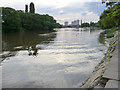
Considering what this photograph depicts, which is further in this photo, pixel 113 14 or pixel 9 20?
pixel 9 20

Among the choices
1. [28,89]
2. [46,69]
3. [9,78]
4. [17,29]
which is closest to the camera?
[28,89]

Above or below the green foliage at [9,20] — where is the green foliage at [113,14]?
below

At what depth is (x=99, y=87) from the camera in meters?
4.07

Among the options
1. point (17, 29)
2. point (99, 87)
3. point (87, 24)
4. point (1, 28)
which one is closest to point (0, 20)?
point (1, 28)

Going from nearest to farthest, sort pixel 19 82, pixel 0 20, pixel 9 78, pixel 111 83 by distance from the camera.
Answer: pixel 111 83, pixel 19 82, pixel 9 78, pixel 0 20

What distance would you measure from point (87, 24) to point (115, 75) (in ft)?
550

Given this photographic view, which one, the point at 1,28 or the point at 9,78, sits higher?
the point at 1,28

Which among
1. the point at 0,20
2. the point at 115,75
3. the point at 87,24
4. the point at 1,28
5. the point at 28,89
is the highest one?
the point at 87,24

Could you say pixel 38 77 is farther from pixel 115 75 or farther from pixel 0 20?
pixel 0 20

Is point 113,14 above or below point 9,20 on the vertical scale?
below

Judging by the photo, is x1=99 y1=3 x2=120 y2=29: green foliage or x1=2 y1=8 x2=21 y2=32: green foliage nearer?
x1=99 y1=3 x2=120 y2=29: green foliage

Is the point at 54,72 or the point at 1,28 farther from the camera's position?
the point at 1,28

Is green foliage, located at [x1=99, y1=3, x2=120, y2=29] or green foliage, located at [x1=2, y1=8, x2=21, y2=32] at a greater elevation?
green foliage, located at [x1=2, y1=8, x2=21, y2=32]

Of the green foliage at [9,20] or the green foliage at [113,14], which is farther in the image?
the green foliage at [9,20]
